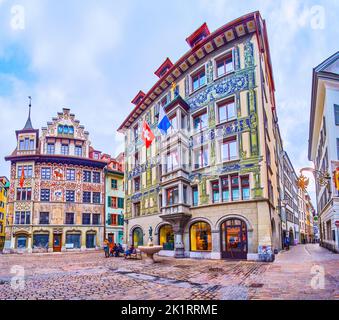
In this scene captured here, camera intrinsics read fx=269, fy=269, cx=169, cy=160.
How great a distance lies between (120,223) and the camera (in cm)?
4138

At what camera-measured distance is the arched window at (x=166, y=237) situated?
2406cm

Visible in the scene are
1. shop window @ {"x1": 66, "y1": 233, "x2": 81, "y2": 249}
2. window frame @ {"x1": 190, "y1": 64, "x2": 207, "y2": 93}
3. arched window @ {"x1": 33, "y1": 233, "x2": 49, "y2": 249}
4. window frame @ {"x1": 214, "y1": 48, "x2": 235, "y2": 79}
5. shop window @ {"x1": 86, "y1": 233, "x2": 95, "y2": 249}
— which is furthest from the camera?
shop window @ {"x1": 86, "y1": 233, "x2": 95, "y2": 249}

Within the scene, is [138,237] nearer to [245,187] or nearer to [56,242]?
[56,242]

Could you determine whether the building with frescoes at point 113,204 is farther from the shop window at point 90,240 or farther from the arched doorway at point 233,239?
the arched doorway at point 233,239

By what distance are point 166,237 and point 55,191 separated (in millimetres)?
19747

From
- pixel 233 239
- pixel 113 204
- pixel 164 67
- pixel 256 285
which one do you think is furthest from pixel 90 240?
pixel 256 285

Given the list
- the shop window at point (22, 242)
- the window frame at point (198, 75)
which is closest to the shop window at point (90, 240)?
the shop window at point (22, 242)

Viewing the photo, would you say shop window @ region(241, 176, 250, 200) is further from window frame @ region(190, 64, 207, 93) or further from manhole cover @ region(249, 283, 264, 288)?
manhole cover @ region(249, 283, 264, 288)

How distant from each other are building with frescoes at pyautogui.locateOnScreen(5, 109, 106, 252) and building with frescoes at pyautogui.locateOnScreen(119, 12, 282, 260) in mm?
14132

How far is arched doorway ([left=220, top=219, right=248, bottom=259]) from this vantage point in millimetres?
18625

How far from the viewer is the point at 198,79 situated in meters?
24.5

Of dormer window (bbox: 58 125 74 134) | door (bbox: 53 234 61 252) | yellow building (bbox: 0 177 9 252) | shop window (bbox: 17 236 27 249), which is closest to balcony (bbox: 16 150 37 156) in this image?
dormer window (bbox: 58 125 74 134)
